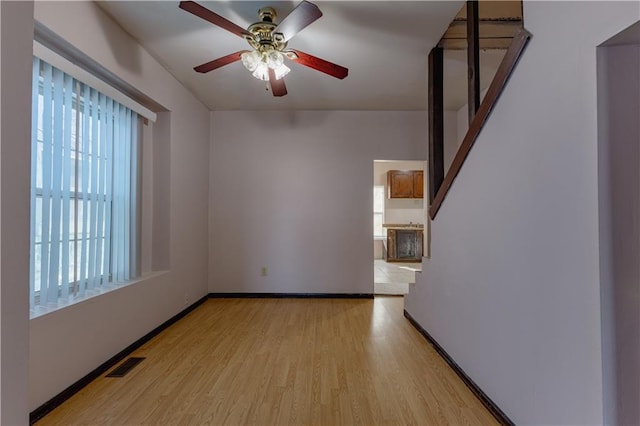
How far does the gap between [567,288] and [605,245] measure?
24 cm

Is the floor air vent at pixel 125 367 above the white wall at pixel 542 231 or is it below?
below

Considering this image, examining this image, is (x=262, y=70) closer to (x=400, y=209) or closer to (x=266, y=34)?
(x=266, y=34)

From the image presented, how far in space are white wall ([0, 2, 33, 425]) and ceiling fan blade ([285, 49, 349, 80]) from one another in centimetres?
173

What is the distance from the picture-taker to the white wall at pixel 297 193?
441cm

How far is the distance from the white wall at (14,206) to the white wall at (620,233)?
1749mm

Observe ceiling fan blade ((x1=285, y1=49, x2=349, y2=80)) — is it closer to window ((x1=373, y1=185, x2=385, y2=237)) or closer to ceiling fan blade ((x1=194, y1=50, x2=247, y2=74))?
ceiling fan blade ((x1=194, y1=50, x2=247, y2=74))

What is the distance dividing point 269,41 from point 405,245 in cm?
609

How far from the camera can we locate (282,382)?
212 cm

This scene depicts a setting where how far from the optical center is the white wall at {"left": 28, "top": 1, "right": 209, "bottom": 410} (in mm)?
1850

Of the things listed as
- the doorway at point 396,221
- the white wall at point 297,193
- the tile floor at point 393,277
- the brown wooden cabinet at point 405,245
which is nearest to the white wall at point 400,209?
the doorway at point 396,221

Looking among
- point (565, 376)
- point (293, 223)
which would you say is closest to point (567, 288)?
point (565, 376)

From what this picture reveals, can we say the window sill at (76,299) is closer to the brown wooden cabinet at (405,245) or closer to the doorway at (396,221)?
the doorway at (396,221)

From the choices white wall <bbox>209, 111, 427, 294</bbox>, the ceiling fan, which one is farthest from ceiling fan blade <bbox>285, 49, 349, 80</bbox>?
white wall <bbox>209, 111, 427, 294</bbox>

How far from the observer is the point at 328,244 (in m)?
4.41
